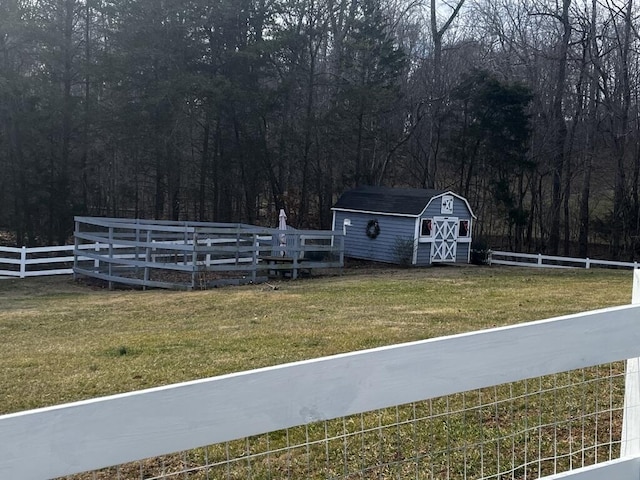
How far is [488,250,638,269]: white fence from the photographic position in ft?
77.4

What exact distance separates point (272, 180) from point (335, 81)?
519 centimetres

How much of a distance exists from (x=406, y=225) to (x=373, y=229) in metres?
1.30

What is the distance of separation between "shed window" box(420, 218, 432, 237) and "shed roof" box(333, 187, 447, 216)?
49cm

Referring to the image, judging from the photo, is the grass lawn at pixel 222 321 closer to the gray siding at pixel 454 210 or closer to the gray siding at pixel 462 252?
the gray siding at pixel 454 210

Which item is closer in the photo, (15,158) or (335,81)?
(15,158)

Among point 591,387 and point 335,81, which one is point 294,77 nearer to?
point 335,81

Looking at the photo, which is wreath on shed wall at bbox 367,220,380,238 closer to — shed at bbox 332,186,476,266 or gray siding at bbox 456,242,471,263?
shed at bbox 332,186,476,266

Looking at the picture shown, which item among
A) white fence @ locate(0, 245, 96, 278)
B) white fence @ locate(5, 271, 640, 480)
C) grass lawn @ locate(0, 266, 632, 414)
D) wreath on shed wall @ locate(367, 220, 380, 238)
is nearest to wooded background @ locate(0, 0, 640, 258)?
white fence @ locate(0, 245, 96, 278)

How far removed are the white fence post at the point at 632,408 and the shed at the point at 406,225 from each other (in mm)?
19674

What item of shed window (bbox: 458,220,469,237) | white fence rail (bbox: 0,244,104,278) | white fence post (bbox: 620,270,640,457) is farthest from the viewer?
shed window (bbox: 458,220,469,237)

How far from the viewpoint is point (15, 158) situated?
24578 millimetres

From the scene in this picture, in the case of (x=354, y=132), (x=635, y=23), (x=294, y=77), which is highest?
(x=635, y=23)

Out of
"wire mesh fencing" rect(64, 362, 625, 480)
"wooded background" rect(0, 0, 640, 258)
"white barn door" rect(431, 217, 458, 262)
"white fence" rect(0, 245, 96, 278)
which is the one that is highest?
"wooded background" rect(0, 0, 640, 258)

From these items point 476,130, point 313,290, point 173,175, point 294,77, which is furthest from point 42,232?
point 476,130
